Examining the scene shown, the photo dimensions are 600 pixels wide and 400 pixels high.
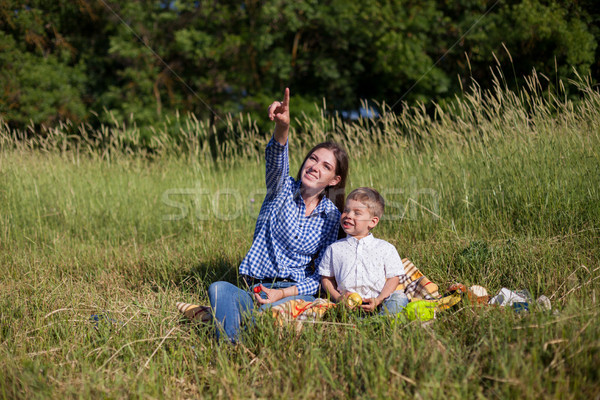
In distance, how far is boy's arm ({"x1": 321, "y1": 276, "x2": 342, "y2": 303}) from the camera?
7.60 feet

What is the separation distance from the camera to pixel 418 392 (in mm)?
1533

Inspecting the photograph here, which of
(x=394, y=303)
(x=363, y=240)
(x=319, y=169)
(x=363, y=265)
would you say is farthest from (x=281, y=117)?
(x=394, y=303)

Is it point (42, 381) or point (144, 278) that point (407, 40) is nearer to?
point (144, 278)

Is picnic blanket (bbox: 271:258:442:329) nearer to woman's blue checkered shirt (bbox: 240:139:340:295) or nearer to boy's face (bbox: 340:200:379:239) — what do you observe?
woman's blue checkered shirt (bbox: 240:139:340:295)

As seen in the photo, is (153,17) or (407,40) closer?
(407,40)

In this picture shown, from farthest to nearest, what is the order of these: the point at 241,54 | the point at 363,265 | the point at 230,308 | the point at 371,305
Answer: the point at 241,54, the point at 363,265, the point at 371,305, the point at 230,308

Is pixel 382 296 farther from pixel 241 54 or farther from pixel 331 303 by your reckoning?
pixel 241 54

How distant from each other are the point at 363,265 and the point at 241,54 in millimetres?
10544

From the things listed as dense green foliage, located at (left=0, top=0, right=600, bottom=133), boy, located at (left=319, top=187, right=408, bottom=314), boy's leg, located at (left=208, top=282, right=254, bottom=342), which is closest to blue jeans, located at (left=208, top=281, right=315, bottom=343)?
boy's leg, located at (left=208, top=282, right=254, bottom=342)

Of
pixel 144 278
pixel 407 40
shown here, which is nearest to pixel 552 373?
pixel 144 278

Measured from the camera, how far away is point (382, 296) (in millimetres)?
2299

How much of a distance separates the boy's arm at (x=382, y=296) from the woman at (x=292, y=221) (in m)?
0.36

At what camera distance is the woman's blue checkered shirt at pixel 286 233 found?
99.0 inches

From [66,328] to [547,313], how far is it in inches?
86.4
